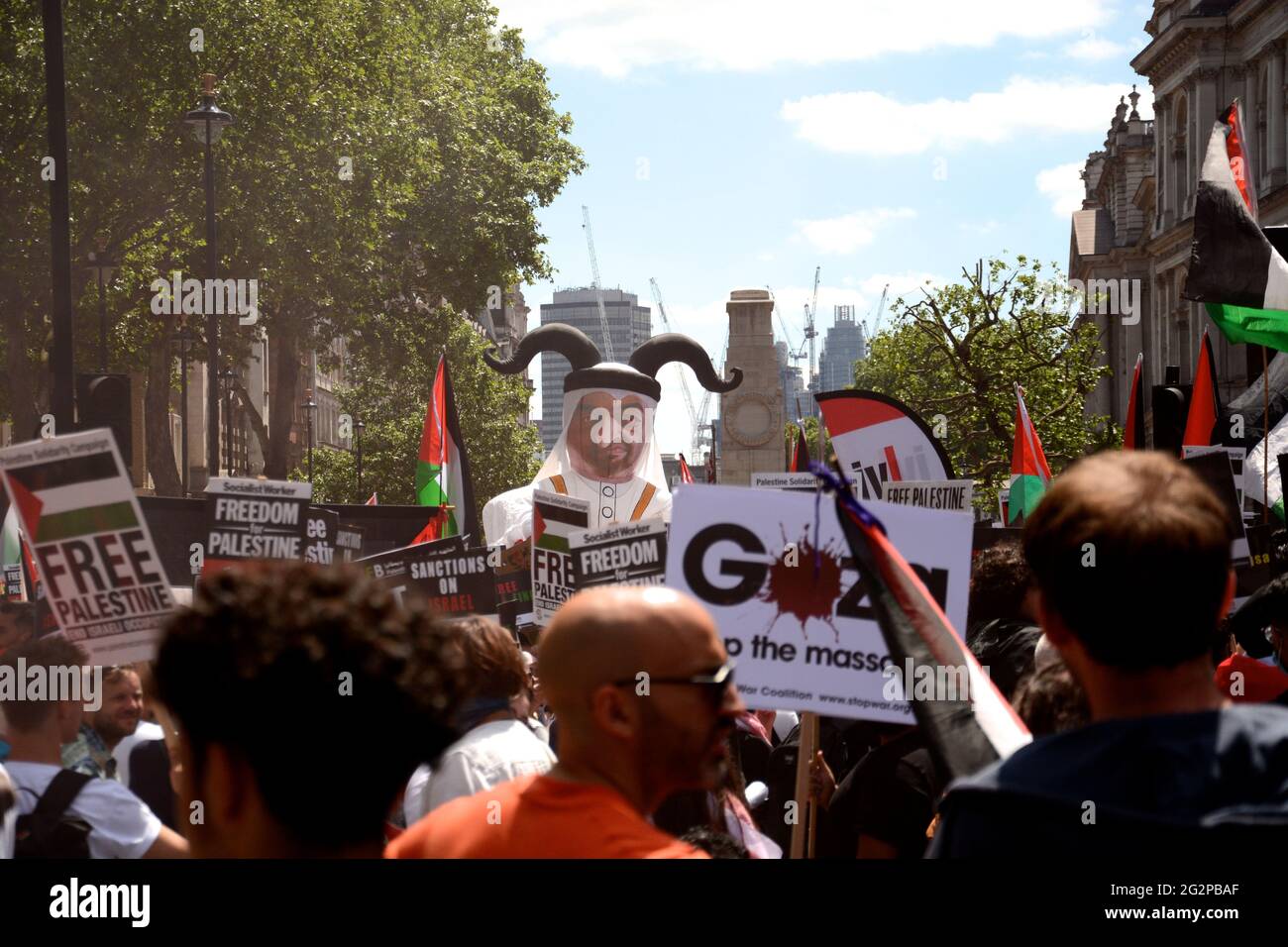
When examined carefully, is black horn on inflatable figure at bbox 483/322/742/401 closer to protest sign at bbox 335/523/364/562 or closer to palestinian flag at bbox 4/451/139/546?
protest sign at bbox 335/523/364/562

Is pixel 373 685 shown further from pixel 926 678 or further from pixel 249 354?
pixel 249 354

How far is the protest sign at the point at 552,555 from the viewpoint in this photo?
26.3 feet

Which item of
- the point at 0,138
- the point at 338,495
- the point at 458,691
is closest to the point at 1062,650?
the point at 458,691

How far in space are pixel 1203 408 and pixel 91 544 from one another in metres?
9.37

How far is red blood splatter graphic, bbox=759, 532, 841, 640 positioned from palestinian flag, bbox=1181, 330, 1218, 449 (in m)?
8.60

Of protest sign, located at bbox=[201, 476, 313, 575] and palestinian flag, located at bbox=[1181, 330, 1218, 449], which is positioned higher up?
palestinian flag, located at bbox=[1181, 330, 1218, 449]

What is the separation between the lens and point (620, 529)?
6.88 m

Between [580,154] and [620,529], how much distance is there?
36.5 metres

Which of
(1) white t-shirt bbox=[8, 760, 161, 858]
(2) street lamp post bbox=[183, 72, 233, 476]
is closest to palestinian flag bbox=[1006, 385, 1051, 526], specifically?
(1) white t-shirt bbox=[8, 760, 161, 858]

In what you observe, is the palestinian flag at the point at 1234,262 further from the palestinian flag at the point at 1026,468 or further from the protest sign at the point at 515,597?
the palestinian flag at the point at 1026,468

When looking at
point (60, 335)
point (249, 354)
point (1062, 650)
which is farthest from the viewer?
point (249, 354)

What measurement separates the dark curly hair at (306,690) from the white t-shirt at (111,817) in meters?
1.98

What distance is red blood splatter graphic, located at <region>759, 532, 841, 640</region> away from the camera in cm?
453

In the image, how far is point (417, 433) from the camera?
5409 cm
